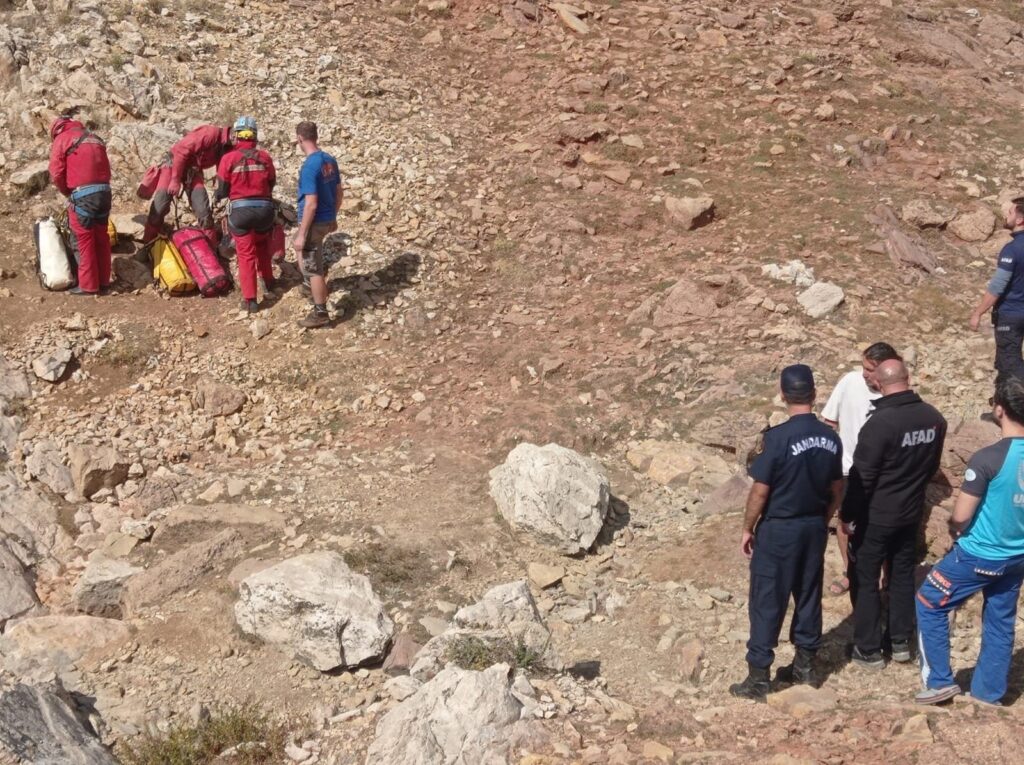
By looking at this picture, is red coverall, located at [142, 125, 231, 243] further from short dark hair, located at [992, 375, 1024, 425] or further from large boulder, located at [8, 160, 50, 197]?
short dark hair, located at [992, 375, 1024, 425]

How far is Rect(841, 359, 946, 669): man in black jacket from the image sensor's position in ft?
16.0

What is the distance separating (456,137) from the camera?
11297 mm

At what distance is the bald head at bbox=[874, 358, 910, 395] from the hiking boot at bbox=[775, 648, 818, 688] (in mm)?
1407

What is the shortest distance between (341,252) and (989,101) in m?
8.39

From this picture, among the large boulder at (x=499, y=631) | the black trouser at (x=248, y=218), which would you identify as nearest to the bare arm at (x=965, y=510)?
the large boulder at (x=499, y=631)

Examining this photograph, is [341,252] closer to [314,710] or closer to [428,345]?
[428,345]

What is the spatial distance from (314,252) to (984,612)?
20.3 ft

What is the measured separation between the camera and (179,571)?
638cm

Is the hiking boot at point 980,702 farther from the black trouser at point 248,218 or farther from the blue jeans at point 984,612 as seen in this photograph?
the black trouser at point 248,218

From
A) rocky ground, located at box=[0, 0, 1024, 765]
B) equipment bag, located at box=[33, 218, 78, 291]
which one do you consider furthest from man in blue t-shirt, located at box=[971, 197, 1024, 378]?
equipment bag, located at box=[33, 218, 78, 291]

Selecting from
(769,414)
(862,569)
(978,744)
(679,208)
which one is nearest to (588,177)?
(679,208)

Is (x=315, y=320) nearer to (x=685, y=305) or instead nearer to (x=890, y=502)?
(x=685, y=305)

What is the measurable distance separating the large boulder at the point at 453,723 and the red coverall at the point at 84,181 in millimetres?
5832

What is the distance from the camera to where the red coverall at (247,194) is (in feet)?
28.2
